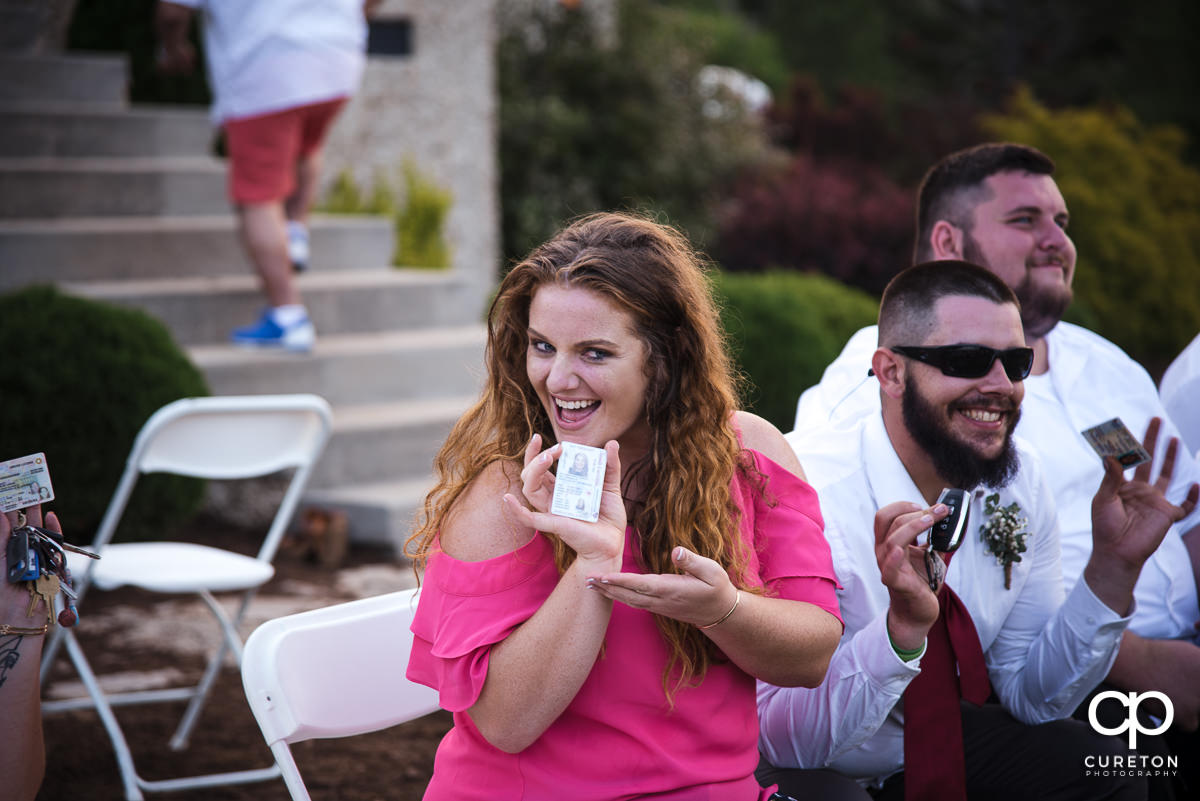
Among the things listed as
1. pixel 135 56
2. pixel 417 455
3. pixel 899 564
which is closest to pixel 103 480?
pixel 417 455

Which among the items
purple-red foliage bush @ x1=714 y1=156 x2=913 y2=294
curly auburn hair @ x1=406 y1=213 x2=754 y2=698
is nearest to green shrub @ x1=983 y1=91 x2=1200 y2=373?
purple-red foliage bush @ x1=714 y1=156 x2=913 y2=294

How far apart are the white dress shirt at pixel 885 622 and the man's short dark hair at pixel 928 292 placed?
21cm

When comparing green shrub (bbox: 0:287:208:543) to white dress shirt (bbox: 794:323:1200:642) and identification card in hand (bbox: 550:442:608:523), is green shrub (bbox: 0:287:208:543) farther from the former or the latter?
identification card in hand (bbox: 550:442:608:523)

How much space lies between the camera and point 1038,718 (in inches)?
106

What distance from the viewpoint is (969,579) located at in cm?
266

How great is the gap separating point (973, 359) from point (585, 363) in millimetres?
950

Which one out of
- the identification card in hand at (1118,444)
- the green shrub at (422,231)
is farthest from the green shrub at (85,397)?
the identification card in hand at (1118,444)

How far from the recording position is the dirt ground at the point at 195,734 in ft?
11.4

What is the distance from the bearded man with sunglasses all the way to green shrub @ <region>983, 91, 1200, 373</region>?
8022 millimetres

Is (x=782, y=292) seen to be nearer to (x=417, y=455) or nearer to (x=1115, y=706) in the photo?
(x=417, y=455)

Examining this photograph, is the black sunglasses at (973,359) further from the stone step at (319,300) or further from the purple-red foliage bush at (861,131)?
the purple-red foliage bush at (861,131)

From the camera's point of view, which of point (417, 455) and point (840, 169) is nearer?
point (417, 455)

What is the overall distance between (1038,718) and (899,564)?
2.36 ft

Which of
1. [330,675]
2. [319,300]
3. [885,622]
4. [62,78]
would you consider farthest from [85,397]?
[62,78]
